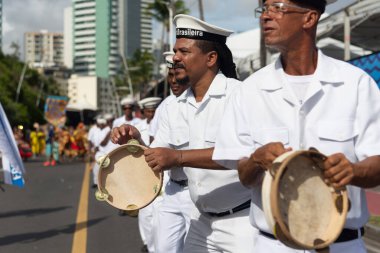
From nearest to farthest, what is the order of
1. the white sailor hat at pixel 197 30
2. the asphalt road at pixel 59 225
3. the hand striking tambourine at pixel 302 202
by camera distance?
the hand striking tambourine at pixel 302 202
the white sailor hat at pixel 197 30
the asphalt road at pixel 59 225

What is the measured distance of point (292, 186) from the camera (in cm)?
240

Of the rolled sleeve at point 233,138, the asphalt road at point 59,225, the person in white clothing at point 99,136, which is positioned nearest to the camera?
the rolled sleeve at point 233,138

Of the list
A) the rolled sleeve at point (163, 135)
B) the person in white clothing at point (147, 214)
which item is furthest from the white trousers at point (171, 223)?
the person in white clothing at point (147, 214)

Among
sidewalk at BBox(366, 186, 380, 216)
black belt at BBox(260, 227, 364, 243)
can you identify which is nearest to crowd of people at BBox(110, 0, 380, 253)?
black belt at BBox(260, 227, 364, 243)

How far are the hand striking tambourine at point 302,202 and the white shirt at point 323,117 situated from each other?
279 millimetres

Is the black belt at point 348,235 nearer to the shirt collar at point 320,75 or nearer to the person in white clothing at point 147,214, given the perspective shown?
the shirt collar at point 320,75

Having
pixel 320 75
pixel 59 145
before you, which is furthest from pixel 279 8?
pixel 59 145

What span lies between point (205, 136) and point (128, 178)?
20.2 inches

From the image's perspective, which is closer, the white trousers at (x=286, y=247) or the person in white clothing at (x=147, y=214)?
the white trousers at (x=286, y=247)

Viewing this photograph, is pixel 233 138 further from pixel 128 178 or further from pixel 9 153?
pixel 9 153

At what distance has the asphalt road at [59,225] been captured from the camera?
28.9 ft

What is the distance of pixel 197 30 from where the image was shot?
4242mm

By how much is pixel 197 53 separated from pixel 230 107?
130cm

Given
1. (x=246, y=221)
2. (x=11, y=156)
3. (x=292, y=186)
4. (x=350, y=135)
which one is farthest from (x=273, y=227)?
(x=11, y=156)
